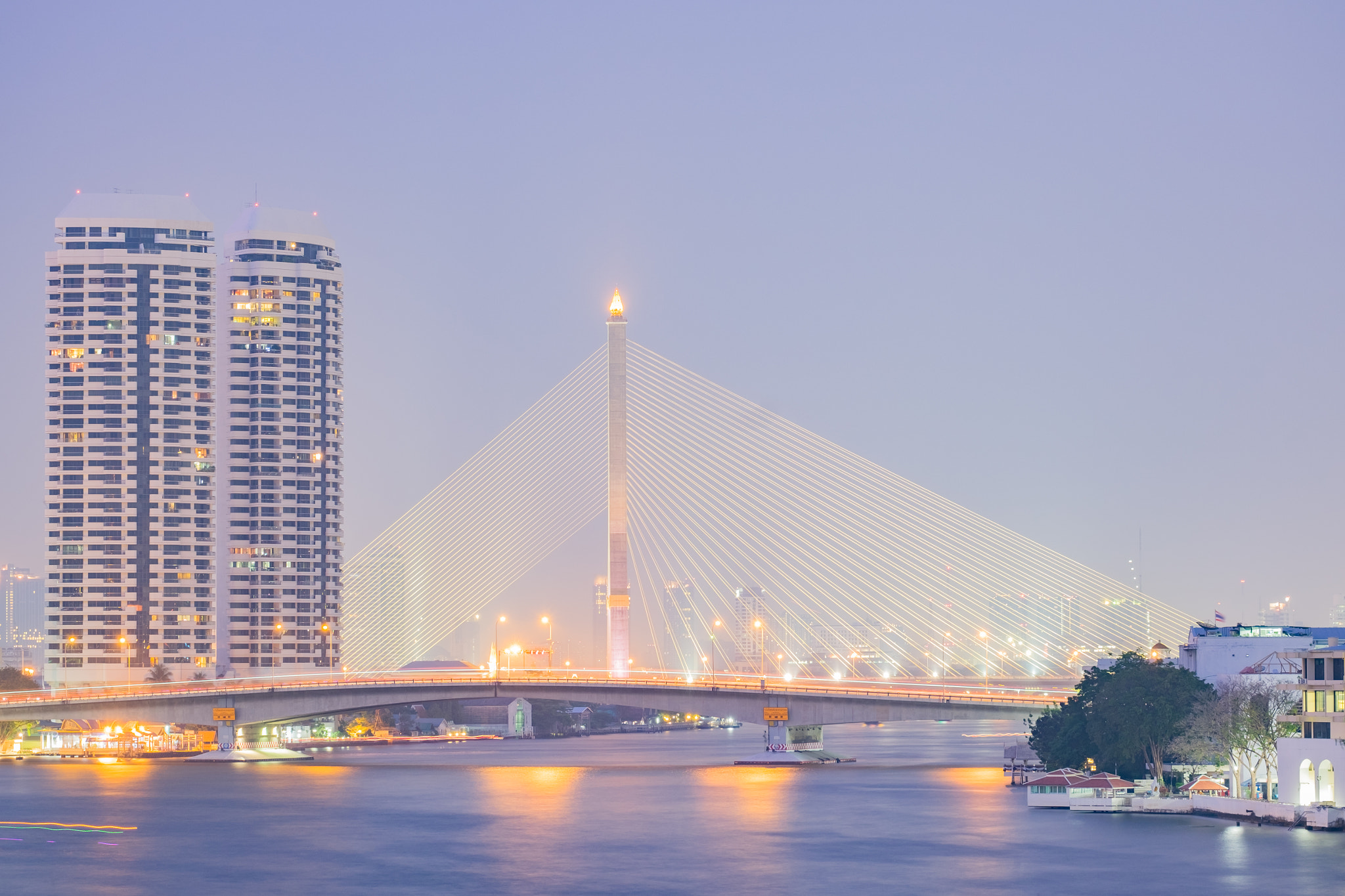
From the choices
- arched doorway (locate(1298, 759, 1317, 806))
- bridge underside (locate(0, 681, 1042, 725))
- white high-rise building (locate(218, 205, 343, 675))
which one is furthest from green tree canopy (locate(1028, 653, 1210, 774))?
white high-rise building (locate(218, 205, 343, 675))

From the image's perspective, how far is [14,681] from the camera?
139 metres

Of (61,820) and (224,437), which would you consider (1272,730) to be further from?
(224,437)

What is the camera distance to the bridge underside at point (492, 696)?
10019 centimetres

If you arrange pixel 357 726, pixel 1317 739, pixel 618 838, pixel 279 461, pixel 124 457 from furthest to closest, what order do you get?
pixel 357 726 → pixel 279 461 → pixel 124 457 → pixel 618 838 → pixel 1317 739

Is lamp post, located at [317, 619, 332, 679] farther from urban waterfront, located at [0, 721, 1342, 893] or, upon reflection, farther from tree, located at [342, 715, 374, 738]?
urban waterfront, located at [0, 721, 1342, 893]

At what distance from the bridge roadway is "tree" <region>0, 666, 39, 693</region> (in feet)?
90.1

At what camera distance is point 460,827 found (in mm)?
66562

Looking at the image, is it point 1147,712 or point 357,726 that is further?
point 357,726

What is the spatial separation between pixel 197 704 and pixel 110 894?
58.7m

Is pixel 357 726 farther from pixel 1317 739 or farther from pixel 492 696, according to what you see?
pixel 1317 739

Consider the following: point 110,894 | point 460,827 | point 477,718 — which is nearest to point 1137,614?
point 460,827

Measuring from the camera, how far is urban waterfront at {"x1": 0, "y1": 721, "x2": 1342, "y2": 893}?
169ft

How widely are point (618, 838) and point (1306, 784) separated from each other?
2276cm

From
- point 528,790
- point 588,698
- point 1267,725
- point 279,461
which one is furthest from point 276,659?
point 1267,725
